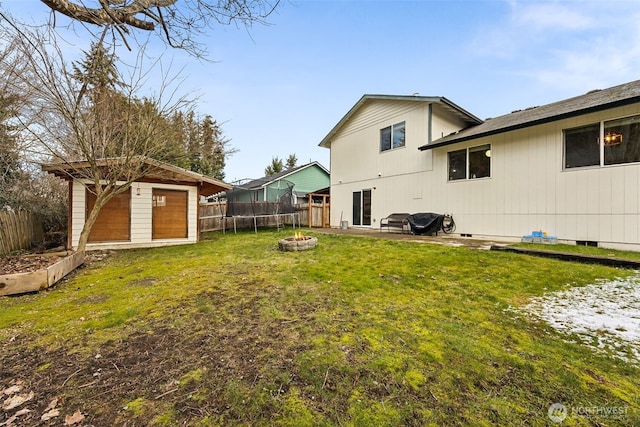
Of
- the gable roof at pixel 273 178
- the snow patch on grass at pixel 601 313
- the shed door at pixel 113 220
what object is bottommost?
the snow patch on grass at pixel 601 313

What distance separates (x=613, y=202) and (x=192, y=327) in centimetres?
865

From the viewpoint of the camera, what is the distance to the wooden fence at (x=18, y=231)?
6.53 meters

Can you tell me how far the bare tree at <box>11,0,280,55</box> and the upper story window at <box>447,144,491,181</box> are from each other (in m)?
7.45

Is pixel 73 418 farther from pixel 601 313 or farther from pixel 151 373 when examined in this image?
pixel 601 313

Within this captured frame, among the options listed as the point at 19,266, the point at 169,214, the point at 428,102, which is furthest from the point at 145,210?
the point at 428,102

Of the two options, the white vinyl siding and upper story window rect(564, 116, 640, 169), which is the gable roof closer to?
the white vinyl siding

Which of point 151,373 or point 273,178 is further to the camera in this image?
point 273,178

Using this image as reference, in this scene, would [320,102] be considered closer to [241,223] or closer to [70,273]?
[241,223]

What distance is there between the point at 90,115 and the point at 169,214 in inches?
147

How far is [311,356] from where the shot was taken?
207 centimetres

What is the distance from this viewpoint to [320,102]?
599 inches

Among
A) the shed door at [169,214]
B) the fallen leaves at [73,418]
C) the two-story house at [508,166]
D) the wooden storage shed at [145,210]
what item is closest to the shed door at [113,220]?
the wooden storage shed at [145,210]

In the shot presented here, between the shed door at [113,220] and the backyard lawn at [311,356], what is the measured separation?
4264 millimetres

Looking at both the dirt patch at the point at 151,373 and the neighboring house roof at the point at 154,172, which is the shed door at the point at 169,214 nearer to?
the neighboring house roof at the point at 154,172
